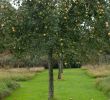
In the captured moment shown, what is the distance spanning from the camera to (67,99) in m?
18.5

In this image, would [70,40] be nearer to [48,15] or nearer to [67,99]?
[48,15]

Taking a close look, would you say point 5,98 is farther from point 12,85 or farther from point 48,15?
point 48,15

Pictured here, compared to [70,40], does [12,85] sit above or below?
below

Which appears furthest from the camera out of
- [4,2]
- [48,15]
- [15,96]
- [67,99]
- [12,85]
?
[12,85]

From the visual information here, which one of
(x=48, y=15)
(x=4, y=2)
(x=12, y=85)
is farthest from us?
(x=12, y=85)

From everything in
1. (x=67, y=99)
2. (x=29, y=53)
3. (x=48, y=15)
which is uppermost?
(x=48, y=15)

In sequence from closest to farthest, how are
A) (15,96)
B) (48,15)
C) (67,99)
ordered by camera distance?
(48,15), (67,99), (15,96)

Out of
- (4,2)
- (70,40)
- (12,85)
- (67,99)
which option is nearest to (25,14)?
(4,2)

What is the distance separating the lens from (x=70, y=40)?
13.7 metres

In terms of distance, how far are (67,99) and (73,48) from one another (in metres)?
5.30

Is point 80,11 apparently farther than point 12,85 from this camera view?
No

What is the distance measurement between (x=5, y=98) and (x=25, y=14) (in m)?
5.99

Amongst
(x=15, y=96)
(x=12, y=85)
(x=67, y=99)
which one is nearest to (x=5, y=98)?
(x=15, y=96)

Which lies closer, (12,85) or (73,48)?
(73,48)
